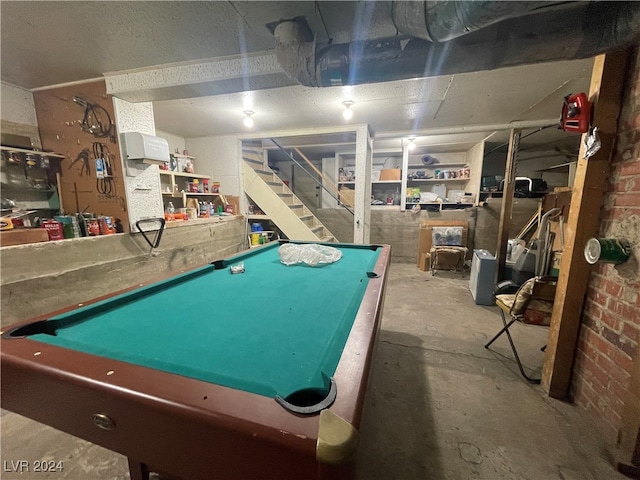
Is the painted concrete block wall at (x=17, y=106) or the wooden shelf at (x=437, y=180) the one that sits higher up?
the painted concrete block wall at (x=17, y=106)

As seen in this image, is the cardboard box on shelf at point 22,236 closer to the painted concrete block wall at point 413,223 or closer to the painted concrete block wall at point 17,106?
the painted concrete block wall at point 17,106

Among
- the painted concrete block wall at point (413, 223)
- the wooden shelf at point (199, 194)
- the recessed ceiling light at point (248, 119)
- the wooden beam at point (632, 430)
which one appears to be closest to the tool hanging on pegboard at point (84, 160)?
the wooden shelf at point (199, 194)

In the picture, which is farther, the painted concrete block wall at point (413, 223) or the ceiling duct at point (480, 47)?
the painted concrete block wall at point (413, 223)

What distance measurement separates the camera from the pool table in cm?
52

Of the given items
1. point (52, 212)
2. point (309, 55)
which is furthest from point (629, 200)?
point (52, 212)

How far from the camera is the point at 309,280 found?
161 centimetres

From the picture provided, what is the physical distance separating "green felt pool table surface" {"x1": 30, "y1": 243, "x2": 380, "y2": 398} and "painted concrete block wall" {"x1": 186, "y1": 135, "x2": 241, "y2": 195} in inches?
130

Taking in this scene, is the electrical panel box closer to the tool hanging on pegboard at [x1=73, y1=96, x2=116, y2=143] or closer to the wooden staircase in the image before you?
the wooden staircase

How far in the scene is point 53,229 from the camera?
82.7 inches

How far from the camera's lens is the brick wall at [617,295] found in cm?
122

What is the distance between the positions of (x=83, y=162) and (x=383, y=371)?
3395 mm

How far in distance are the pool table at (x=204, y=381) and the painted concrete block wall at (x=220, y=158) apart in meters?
3.67

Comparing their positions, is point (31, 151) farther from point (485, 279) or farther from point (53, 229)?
point (485, 279)

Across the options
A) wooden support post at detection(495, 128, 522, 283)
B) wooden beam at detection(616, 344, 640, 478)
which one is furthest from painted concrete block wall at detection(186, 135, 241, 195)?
wooden beam at detection(616, 344, 640, 478)
